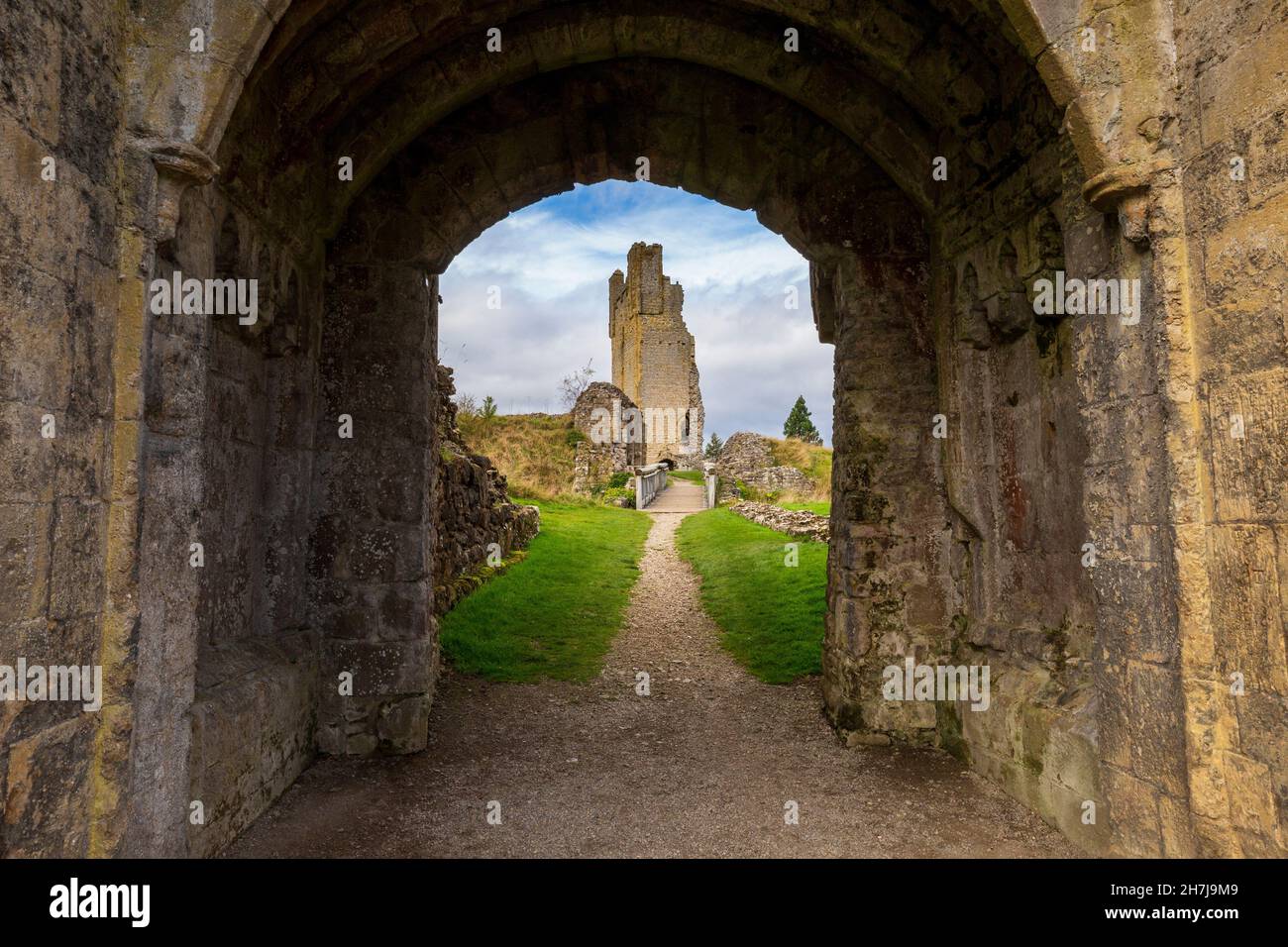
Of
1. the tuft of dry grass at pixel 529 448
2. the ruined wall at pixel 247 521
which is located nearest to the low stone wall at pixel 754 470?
the tuft of dry grass at pixel 529 448

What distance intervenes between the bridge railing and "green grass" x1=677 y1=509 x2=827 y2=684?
6.98m

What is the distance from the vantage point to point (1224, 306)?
8.75 feet

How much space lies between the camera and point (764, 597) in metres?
9.84

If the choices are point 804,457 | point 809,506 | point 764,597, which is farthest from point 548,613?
point 804,457

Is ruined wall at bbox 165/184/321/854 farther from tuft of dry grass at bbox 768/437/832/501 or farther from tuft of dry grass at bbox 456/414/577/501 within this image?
tuft of dry grass at bbox 768/437/832/501

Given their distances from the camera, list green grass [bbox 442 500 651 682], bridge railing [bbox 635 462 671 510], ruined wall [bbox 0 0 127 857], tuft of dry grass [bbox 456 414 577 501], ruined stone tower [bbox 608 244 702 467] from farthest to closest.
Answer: ruined stone tower [bbox 608 244 702 467] → bridge railing [bbox 635 462 671 510] → tuft of dry grass [bbox 456 414 577 501] → green grass [bbox 442 500 651 682] → ruined wall [bbox 0 0 127 857]

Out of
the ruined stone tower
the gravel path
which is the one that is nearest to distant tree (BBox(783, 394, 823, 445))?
the ruined stone tower

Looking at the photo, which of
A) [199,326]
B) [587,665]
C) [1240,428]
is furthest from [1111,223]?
[587,665]

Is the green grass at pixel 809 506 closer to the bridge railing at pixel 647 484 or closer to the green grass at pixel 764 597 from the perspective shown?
the green grass at pixel 764 597

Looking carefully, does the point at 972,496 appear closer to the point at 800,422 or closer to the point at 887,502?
the point at 887,502

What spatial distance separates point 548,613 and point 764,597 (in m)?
2.75

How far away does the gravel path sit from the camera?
12.7 ft

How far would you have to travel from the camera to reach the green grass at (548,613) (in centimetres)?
745

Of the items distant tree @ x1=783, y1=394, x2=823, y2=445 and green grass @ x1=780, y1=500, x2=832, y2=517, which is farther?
distant tree @ x1=783, y1=394, x2=823, y2=445
